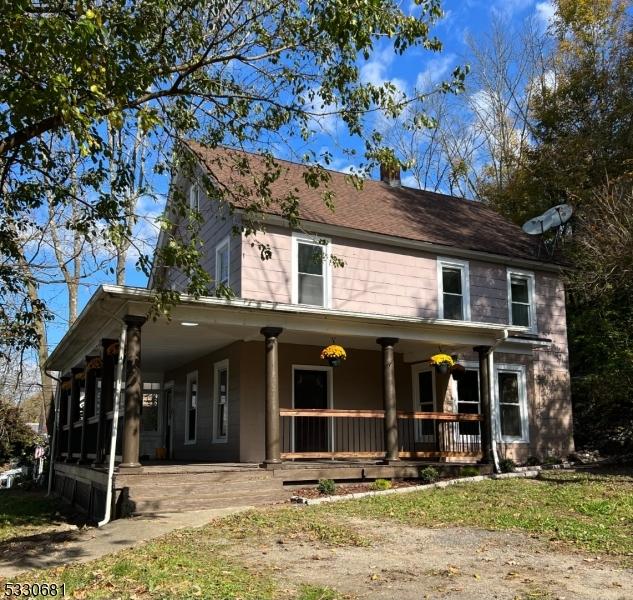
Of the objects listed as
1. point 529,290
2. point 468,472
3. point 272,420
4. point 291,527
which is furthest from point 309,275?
point 291,527

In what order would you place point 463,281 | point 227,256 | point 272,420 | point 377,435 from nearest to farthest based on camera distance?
point 272,420 → point 227,256 → point 377,435 → point 463,281

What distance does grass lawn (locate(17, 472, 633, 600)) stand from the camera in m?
5.56

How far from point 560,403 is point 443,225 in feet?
18.6

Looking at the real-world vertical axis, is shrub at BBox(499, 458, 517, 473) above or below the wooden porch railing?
below

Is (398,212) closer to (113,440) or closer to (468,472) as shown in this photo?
(468,472)

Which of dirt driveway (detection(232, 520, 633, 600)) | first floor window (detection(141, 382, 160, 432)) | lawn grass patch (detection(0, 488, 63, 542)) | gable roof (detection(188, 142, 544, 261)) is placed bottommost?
lawn grass patch (detection(0, 488, 63, 542))

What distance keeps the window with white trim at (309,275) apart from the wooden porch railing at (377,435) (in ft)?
8.56

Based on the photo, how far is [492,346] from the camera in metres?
13.9

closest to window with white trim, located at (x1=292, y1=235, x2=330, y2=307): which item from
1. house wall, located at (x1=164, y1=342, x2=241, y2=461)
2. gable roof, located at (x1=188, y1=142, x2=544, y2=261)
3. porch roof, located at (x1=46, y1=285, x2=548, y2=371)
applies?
gable roof, located at (x1=188, y1=142, x2=544, y2=261)

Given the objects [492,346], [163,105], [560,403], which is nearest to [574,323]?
[560,403]

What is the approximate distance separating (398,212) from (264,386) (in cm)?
663

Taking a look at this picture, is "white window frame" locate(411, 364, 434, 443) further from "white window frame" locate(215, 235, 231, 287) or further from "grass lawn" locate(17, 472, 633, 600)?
"white window frame" locate(215, 235, 231, 287)

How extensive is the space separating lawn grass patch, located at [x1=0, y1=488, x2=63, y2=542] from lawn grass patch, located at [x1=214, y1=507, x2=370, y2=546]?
341 cm

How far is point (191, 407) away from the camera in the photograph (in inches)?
638
